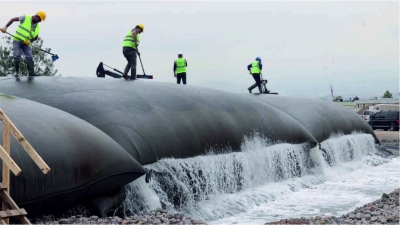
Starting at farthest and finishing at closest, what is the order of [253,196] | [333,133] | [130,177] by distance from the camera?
[333,133]
[253,196]
[130,177]

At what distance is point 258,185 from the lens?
1792 cm

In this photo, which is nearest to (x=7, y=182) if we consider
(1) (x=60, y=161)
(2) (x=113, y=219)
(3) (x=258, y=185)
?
(1) (x=60, y=161)

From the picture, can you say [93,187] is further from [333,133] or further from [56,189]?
[333,133]

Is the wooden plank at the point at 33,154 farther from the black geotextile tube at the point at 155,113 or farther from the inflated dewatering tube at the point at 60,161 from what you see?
the black geotextile tube at the point at 155,113

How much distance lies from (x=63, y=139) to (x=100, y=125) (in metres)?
2.61

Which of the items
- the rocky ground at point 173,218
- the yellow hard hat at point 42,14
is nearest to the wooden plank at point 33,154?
the rocky ground at point 173,218

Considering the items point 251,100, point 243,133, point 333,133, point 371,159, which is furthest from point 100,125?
point 371,159

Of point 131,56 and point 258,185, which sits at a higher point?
point 131,56

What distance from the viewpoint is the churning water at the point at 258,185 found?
1372 centimetres

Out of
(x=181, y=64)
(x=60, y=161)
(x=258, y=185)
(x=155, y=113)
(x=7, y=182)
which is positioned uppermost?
(x=181, y=64)

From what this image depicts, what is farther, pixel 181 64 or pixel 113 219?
pixel 181 64

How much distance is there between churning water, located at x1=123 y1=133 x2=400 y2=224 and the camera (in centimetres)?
1372

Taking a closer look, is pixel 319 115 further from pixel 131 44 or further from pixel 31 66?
pixel 31 66

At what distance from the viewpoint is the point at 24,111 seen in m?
11.3
